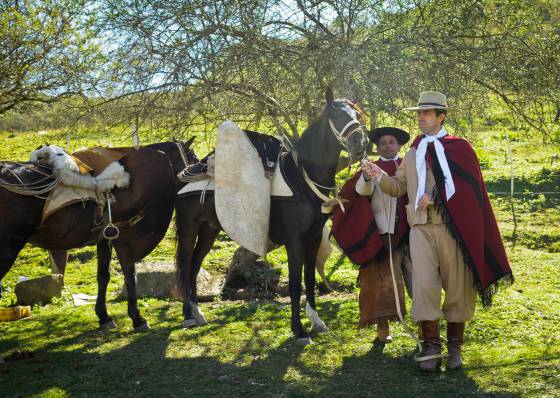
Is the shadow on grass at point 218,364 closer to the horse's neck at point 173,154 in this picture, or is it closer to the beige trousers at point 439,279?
the beige trousers at point 439,279

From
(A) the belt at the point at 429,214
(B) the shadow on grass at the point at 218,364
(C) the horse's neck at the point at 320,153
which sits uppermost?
(C) the horse's neck at the point at 320,153

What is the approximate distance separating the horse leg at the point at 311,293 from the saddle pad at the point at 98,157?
7.13 ft

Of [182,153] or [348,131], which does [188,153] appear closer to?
[182,153]

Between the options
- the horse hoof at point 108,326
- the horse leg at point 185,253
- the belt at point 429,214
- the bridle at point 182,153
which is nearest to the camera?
the belt at point 429,214

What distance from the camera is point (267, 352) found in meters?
5.80

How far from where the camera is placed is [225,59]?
7.26 meters

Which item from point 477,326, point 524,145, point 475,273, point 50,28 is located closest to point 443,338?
point 477,326

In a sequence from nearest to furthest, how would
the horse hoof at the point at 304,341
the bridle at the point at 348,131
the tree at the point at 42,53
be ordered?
1. the bridle at the point at 348,131
2. the horse hoof at the point at 304,341
3. the tree at the point at 42,53

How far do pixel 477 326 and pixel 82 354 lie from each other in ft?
12.3

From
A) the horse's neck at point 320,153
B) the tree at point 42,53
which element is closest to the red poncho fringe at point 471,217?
the horse's neck at point 320,153

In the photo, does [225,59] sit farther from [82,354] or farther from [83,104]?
[82,354]

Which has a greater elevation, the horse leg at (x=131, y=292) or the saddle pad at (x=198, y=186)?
the saddle pad at (x=198, y=186)

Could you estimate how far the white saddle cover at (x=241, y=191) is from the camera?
20.8 feet

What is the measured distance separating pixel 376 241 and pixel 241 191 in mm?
1472
